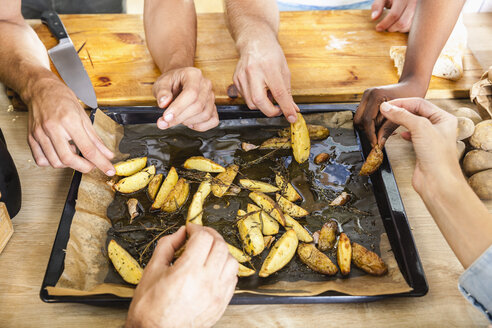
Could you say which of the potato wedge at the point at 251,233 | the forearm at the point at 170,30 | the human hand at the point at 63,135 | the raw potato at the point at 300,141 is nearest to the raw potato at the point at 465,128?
the raw potato at the point at 300,141

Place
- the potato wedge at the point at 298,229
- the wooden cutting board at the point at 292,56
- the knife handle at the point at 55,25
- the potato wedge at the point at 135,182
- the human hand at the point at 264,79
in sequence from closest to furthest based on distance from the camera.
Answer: the potato wedge at the point at 298,229 < the potato wedge at the point at 135,182 < the human hand at the point at 264,79 < the wooden cutting board at the point at 292,56 < the knife handle at the point at 55,25

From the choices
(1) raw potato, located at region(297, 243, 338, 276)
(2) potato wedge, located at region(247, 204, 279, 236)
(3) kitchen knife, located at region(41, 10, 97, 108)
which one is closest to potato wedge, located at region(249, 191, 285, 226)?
(2) potato wedge, located at region(247, 204, 279, 236)

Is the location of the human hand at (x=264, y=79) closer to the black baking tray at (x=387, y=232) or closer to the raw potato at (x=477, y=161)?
the black baking tray at (x=387, y=232)

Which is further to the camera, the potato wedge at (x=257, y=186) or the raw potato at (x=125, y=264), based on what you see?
the potato wedge at (x=257, y=186)

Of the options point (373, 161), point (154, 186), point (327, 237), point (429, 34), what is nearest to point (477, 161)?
point (373, 161)

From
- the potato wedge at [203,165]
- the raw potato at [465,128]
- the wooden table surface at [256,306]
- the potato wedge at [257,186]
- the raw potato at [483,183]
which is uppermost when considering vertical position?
the raw potato at [465,128]

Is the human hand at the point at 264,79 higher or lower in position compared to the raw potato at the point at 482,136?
higher

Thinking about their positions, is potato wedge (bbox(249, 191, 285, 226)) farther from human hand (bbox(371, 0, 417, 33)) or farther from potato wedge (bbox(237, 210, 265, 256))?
human hand (bbox(371, 0, 417, 33))
